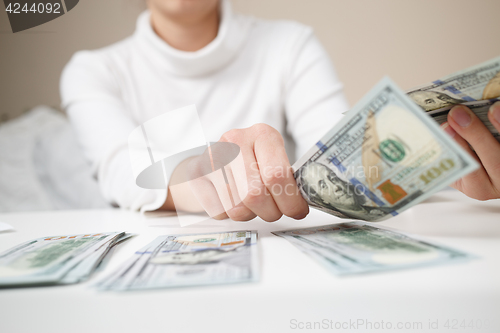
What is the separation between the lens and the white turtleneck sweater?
38.5 inches

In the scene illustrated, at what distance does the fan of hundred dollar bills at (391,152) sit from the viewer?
28 centimetres

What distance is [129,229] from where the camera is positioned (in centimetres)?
44

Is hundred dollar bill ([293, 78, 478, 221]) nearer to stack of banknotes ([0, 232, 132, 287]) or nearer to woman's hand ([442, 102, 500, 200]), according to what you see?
woman's hand ([442, 102, 500, 200])

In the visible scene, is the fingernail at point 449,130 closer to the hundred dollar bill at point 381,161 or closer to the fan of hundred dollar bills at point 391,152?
the fan of hundred dollar bills at point 391,152

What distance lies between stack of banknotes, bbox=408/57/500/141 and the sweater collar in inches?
30.6

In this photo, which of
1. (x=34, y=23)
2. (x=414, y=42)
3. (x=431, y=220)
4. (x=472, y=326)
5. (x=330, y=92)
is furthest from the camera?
(x=414, y=42)

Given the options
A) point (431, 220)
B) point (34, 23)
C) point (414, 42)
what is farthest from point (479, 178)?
point (414, 42)

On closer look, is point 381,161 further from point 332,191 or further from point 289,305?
point 289,305

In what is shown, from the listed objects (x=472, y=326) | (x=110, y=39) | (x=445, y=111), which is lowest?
(x=472, y=326)

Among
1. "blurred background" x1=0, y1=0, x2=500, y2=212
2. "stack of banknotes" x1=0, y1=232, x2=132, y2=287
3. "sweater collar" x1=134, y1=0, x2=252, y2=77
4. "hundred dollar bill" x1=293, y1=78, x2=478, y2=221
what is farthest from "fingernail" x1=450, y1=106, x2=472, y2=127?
"blurred background" x1=0, y1=0, x2=500, y2=212

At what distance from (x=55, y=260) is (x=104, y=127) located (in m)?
0.63

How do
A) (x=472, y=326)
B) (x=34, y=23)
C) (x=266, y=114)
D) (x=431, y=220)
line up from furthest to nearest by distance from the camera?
(x=34, y=23) < (x=266, y=114) < (x=431, y=220) < (x=472, y=326)

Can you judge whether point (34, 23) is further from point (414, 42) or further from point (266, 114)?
point (414, 42)

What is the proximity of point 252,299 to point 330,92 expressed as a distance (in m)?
0.85
